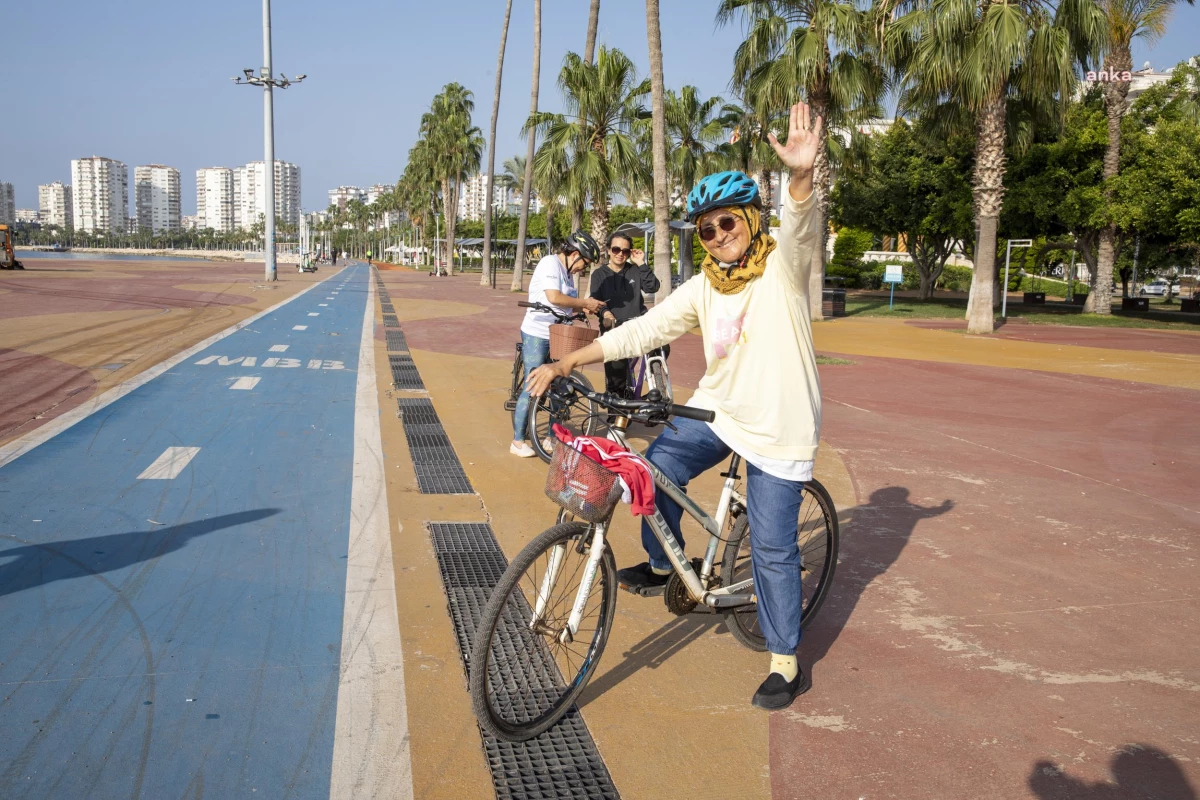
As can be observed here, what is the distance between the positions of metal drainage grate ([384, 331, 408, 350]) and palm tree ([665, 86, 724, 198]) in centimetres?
2361

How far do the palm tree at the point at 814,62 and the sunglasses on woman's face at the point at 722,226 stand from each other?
59.5 feet

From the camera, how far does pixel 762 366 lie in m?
3.36

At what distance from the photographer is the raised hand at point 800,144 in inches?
122

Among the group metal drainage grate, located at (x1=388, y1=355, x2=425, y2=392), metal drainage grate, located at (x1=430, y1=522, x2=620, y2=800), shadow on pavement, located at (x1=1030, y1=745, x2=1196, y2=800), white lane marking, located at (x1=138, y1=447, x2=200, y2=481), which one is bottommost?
metal drainage grate, located at (x1=430, y1=522, x2=620, y2=800)

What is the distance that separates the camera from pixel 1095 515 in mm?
6273

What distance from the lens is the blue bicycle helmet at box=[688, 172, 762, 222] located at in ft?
10.8

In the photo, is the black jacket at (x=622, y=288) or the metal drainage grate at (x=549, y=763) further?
the black jacket at (x=622, y=288)

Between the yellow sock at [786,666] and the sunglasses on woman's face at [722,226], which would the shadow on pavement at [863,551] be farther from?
the sunglasses on woman's face at [722,226]

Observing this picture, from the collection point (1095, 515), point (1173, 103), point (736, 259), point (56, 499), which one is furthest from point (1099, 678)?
point (1173, 103)

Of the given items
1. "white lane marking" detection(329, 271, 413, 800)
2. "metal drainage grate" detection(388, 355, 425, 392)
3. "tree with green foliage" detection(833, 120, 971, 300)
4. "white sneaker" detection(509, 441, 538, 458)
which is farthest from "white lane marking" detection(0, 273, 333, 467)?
"tree with green foliage" detection(833, 120, 971, 300)

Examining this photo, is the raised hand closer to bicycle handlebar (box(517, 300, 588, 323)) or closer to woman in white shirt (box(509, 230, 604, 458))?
woman in white shirt (box(509, 230, 604, 458))

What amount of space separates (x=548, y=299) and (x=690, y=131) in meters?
34.6

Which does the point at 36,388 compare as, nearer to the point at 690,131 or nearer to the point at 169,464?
the point at 169,464

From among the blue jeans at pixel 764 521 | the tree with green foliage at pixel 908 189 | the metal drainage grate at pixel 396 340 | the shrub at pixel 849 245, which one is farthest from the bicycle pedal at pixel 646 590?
the shrub at pixel 849 245
